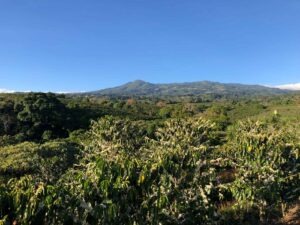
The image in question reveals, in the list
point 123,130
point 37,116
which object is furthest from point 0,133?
point 123,130

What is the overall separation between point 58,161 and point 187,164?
60.1 ft

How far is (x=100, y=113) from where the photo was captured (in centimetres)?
8606

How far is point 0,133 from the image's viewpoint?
217 ft

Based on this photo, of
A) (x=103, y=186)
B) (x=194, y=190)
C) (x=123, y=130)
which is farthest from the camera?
(x=123, y=130)

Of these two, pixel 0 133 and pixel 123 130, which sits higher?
pixel 123 130

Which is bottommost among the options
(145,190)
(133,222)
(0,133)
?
(0,133)

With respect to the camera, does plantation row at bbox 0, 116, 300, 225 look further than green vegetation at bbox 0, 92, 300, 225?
No

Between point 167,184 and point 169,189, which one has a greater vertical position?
point 167,184

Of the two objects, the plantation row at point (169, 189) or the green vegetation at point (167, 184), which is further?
the green vegetation at point (167, 184)

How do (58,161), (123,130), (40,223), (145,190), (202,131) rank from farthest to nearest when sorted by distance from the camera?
(58,161) → (123,130) → (202,131) → (145,190) → (40,223)

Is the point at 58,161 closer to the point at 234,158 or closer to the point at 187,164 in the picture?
the point at 234,158

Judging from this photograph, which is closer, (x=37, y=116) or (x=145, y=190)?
(x=145, y=190)

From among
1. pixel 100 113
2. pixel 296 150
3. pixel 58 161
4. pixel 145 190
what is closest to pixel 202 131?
pixel 296 150

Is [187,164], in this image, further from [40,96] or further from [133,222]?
[40,96]
